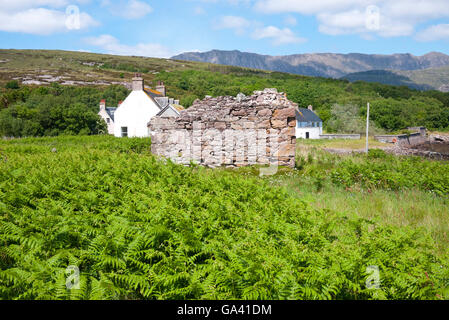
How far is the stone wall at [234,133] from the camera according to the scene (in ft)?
46.1

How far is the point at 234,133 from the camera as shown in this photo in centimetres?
1480

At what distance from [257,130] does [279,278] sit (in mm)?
11347

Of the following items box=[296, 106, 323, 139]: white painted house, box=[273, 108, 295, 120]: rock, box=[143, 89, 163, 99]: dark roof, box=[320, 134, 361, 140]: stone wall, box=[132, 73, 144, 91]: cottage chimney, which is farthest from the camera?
box=[296, 106, 323, 139]: white painted house

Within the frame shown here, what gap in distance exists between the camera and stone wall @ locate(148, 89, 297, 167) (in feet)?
46.1

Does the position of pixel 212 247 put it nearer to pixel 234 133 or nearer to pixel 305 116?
pixel 234 133

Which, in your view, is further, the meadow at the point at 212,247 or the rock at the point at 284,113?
the rock at the point at 284,113

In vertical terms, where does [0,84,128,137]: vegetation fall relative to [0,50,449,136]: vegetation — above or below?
below

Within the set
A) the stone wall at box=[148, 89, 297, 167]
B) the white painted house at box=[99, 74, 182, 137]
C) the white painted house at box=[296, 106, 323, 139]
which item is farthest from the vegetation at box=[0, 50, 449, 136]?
the stone wall at box=[148, 89, 297, 167]

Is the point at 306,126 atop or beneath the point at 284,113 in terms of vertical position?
beneath

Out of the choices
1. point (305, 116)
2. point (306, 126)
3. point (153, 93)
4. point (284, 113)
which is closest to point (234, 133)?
point (284, 113)

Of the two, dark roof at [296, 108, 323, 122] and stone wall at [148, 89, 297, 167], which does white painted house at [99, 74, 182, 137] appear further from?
dark roof at [296, 108, 323, 122]

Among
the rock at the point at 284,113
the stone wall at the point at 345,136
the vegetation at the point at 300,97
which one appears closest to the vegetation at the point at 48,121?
the vegetation at the point at 300,97

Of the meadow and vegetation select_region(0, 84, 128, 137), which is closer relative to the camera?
the meadow

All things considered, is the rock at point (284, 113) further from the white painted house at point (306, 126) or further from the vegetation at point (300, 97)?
the white painted house at point (306, 126)
